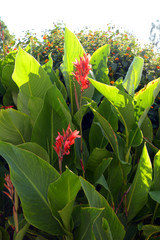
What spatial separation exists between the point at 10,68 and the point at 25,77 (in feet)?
1.02

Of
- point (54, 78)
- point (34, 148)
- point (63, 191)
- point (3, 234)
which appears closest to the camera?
point (63, 191)

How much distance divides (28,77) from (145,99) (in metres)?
0.58

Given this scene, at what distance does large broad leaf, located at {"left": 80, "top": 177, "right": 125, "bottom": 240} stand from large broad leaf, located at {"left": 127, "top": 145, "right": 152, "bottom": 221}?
18 cm

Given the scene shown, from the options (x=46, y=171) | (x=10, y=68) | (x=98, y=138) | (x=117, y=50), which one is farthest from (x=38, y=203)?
(x=117, y=50)

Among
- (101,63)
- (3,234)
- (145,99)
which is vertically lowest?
(3,234)

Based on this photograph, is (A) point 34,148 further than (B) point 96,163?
No

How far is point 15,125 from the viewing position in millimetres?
1330

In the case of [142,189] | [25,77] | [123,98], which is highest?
[25,77]

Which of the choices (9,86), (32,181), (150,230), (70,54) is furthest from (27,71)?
(150,230)

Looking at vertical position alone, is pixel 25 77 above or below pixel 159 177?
above

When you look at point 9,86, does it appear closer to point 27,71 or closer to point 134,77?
point 27,71

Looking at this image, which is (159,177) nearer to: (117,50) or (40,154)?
(40,154)

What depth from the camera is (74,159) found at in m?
1.40

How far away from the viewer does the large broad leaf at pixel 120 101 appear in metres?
1.23
